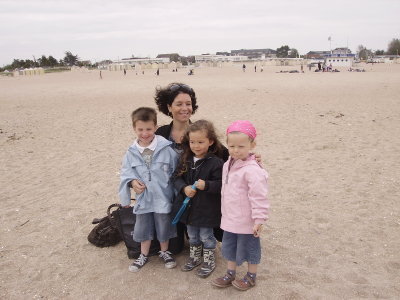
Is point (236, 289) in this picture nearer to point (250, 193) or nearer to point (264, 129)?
Result: point (250, 193)

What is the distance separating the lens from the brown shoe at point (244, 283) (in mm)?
3259

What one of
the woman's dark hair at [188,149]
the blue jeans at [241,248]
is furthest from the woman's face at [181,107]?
the blue jeans at [241,248]

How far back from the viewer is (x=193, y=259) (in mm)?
3641

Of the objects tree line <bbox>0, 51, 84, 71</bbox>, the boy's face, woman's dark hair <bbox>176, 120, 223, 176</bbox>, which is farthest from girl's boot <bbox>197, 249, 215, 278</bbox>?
tree line <bbox>0, 51, 84, 71</bbox>

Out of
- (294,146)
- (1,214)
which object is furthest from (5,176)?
(294,146)

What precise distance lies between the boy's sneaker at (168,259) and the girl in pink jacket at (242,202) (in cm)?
53

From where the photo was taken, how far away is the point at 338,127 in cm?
1073

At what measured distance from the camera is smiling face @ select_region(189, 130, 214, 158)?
3.11 meters

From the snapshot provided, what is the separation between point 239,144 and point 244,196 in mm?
439

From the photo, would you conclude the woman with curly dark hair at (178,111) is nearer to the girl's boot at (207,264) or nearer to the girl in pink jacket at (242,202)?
the girl's boot at (207,264)

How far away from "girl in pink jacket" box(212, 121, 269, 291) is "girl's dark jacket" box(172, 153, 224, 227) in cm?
12

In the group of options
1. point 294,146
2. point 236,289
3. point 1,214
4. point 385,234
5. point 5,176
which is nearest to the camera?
point 236,289

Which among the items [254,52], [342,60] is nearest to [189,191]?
[342,60]

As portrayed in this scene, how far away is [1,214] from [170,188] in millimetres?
3223
